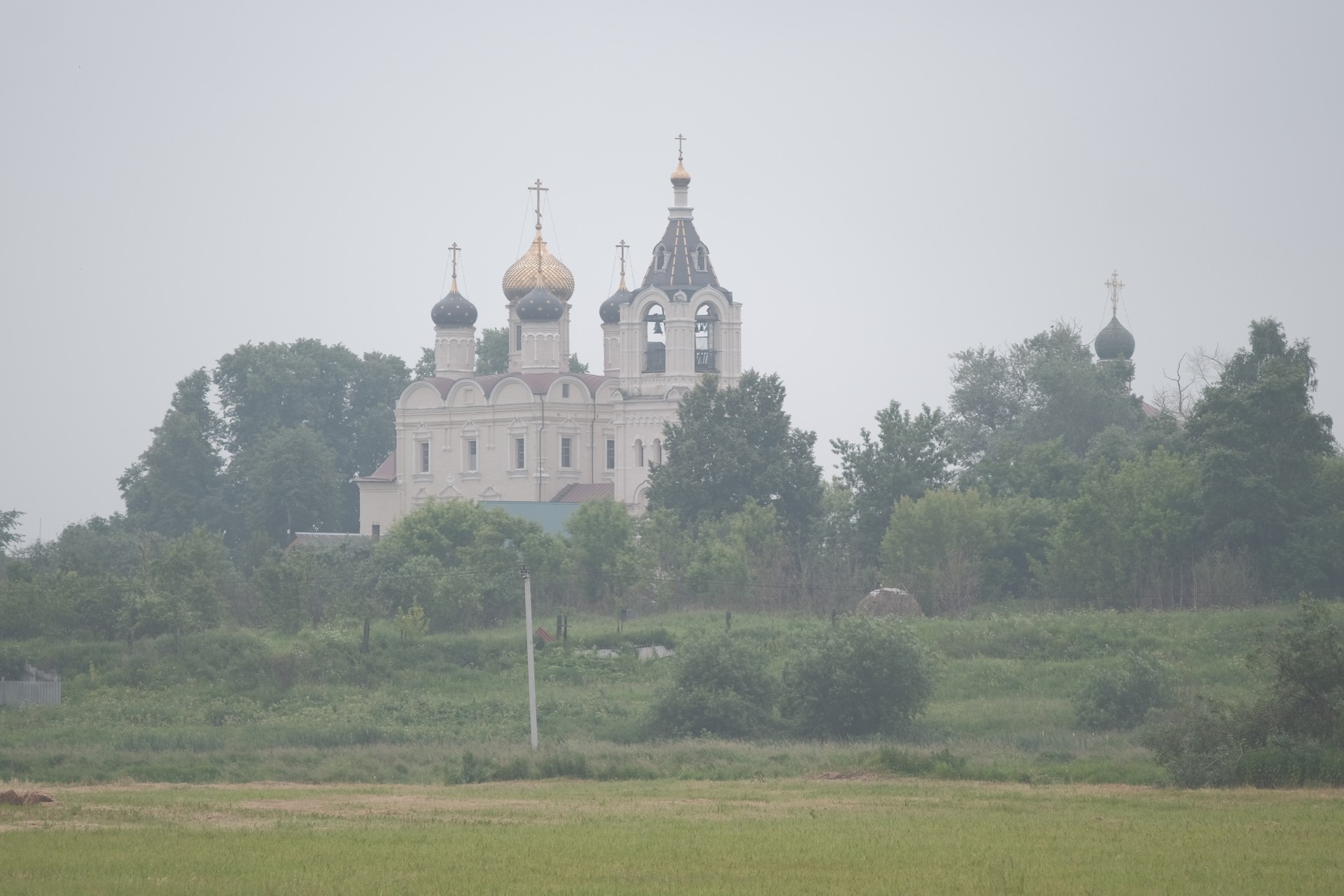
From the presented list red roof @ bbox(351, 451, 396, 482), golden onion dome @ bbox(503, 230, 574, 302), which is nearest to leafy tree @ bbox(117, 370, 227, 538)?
red roof @ bbox(351, 451, 396, 482)

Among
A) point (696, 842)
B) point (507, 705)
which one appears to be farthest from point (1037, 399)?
point (696, 842)

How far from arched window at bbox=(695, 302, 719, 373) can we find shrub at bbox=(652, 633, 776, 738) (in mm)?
28191

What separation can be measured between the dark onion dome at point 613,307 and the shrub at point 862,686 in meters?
35.7

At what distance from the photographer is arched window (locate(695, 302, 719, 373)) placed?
2391 inches

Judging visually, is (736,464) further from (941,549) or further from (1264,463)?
(1264,463)

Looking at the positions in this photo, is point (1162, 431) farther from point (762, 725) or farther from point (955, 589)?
point (762, 725)

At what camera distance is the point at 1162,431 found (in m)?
51.0

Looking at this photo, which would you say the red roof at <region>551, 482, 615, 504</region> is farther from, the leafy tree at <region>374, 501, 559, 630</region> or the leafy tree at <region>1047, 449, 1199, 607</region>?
the leafy tree at <region>1047, 449, 1199, 607</region>

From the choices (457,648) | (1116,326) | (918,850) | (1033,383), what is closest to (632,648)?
(457,648)

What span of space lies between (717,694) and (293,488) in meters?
39.3

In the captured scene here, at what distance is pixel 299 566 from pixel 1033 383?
3134 centimetres

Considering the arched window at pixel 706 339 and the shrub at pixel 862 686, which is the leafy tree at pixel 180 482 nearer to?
the arched window at pixel 706 339

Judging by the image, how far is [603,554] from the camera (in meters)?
48.2

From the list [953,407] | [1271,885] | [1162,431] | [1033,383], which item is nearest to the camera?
[1271,885]
